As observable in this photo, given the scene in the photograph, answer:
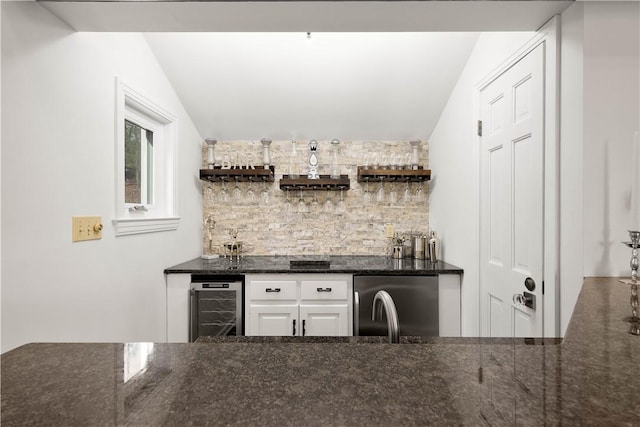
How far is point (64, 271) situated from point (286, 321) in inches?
62.9

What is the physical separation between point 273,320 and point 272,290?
0.24 metres

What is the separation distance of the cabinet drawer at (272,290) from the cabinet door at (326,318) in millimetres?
154

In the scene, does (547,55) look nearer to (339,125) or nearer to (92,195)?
(339,125)

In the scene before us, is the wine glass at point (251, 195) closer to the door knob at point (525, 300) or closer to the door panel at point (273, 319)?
the door panel at point (273, 319)

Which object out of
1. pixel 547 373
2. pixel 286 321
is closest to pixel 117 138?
pixel 286 321

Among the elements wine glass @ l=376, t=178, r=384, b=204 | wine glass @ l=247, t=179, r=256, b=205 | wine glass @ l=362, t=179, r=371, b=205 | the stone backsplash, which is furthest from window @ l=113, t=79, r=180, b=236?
wine glass @ l=376, t=178, r=384, b=204

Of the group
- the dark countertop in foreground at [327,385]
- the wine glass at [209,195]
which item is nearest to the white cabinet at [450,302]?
the dark countertop in foreground at [327,385]

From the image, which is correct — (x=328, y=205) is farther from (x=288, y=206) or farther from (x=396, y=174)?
(x=396, y=174)

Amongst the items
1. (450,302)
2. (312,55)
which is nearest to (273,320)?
(450,302)

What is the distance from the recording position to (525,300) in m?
1.79

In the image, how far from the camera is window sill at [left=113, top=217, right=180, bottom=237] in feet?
6.64

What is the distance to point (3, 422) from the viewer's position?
1.58 ft

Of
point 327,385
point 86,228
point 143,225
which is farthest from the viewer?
point 143,225

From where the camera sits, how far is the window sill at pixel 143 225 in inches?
79.7
